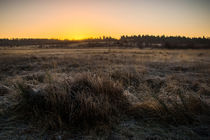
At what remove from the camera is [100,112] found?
2141 millimetres

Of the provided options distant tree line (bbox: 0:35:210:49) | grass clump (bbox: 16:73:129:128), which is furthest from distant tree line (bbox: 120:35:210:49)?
grass clump (bbox: 16:73:129:128)

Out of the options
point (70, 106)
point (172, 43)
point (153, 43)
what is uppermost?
point (153, 43)

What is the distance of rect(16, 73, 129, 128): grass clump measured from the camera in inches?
82.7

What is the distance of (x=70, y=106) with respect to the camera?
2264 millimetres

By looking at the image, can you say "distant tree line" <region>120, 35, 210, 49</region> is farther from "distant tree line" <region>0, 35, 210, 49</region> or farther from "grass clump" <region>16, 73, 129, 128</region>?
"grass clump" <region>16, 73, 129, 128</region>

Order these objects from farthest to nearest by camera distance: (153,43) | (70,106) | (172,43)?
(153,43) < (172,43) < (70,106)

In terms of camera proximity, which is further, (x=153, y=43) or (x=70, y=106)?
(x=153, y=43)

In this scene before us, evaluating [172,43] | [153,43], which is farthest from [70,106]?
[153,43]

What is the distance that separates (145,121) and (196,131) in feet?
2.57

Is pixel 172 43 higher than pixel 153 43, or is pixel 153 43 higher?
pixel 153 43

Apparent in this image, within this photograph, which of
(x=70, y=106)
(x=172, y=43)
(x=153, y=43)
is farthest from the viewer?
(x=153, y=43)

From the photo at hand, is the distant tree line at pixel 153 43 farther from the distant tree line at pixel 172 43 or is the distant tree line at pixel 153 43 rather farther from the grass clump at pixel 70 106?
the grass clump at pixel 70 106

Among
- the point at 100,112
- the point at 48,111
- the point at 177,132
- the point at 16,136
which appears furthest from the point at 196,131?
the point at 16,136

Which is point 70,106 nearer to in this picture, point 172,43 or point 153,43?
point 172,43
